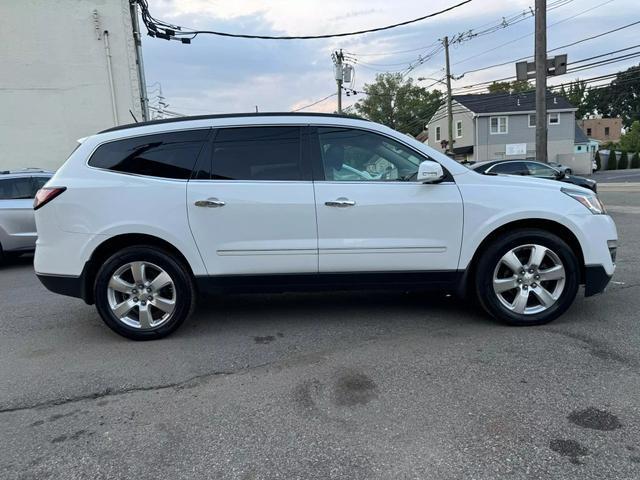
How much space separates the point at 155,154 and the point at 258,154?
0.89 metres

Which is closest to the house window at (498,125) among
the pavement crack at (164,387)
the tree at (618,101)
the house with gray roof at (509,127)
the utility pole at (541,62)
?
the house with gray roof at (509,127)

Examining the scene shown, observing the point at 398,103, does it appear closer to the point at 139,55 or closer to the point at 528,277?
the point at 139,55

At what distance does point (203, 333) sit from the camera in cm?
438

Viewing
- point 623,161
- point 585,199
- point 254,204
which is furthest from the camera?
point 623,161

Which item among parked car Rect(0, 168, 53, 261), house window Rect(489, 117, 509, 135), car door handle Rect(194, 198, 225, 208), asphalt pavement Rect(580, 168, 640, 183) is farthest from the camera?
house window Rect(489, 117, 509, 135)

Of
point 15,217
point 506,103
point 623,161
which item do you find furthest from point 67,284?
point 623,161

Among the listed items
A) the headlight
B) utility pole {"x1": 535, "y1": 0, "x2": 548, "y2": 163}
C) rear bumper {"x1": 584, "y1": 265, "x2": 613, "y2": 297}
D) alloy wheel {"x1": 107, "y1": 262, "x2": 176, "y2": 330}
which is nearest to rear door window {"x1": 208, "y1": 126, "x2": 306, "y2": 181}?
alloy wheel {"x1": 107, "y1": 262, "x2": 176, "y2": 330}

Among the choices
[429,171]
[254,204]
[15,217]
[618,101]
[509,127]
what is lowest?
[15,217]

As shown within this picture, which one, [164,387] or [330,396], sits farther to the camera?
[164,387]

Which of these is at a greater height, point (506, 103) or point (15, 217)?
point (506, 103)

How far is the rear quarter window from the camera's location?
13.6 feet

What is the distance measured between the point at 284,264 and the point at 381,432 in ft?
5.86

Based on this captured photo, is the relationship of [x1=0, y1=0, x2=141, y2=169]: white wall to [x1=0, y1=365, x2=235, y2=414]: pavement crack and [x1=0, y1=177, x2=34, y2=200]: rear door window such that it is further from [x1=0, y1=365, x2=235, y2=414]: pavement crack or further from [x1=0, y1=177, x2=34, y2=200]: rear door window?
[x1=0, y1=365, x2=235, y2=414]: pavement crack

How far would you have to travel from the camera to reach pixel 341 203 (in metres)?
4.04
